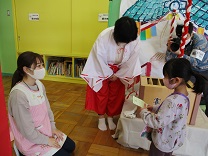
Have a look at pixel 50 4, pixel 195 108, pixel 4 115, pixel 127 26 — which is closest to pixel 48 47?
pixel 50 4

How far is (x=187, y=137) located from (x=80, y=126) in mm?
1003

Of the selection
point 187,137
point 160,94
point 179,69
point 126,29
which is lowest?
point 187,137

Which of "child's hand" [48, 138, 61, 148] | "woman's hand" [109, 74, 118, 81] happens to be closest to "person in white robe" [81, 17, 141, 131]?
"woman's hand" [109, 74, 118, 81]

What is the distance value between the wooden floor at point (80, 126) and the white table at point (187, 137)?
0.30 ft

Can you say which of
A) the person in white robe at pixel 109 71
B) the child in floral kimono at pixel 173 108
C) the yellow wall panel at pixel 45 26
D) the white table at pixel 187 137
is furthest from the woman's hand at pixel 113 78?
the yellow wall panel at pixel 45 26

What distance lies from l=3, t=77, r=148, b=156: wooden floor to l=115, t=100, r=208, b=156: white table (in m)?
0.09

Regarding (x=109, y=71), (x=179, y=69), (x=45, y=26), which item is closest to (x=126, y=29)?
(x=109, y=71)

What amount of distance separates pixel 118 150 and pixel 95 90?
560 millimetres

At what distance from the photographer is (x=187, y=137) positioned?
1454mm

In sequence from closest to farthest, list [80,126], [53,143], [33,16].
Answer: [53,143]
[80,126]
[33,16]

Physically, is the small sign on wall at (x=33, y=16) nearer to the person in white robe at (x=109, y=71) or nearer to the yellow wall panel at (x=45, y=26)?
the yellow wall panel at (x=45, y=26)

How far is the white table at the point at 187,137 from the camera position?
144cm

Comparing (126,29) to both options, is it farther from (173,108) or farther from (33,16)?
(33,16)

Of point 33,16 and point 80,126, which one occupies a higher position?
point 33,16
